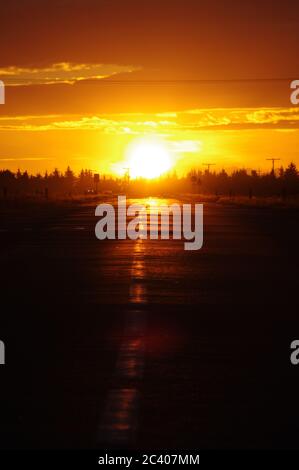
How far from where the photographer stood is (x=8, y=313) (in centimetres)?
1312

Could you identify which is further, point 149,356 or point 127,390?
point 149,356

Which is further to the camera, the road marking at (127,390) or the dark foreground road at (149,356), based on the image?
the dark foreground road at (149,356)

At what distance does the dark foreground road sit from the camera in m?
6.95

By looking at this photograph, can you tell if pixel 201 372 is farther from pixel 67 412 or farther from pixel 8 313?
pixel 8 313

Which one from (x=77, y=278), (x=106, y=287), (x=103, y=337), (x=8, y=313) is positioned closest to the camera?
(x=103, y=337)

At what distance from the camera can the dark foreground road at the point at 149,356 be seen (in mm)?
6953

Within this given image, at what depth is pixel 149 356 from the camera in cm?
988

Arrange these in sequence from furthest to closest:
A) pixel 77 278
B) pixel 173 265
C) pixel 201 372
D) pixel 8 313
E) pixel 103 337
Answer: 1. pixel 173 265
2. pixel 77 278
3. pixel 8 313
4. pixel 103 337
5. pixel 201 372

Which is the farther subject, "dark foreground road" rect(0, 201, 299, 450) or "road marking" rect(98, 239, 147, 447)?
"dark foreground road" rect(0, 201, 299, 450)
